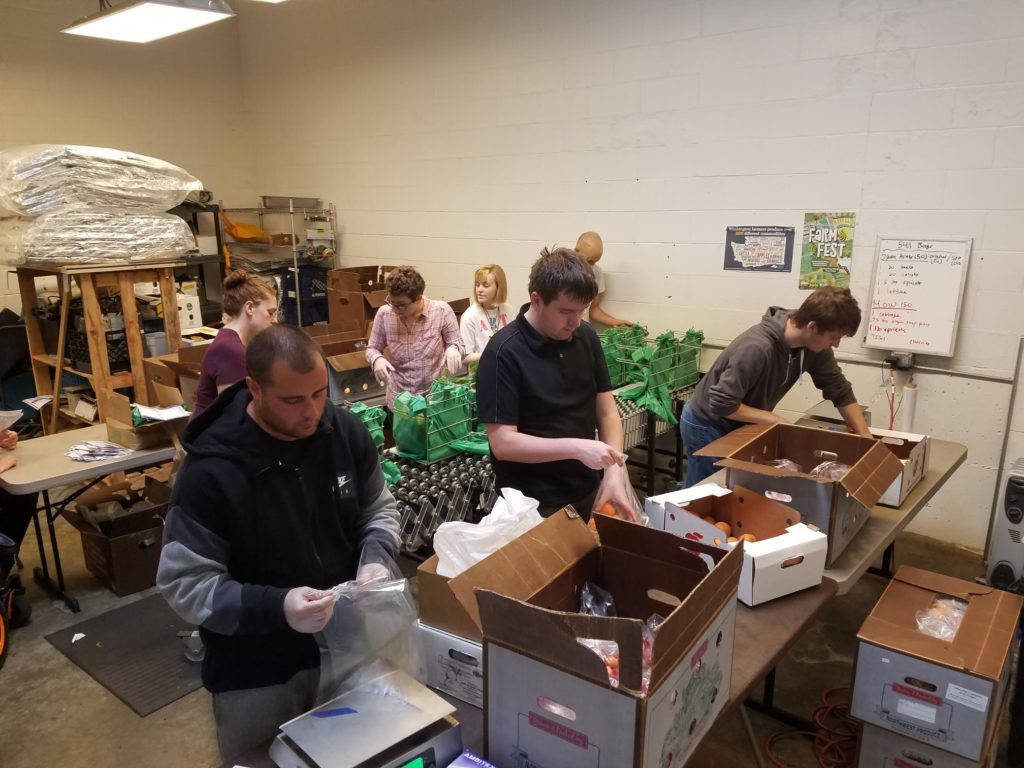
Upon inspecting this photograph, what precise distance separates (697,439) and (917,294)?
1.68 meters

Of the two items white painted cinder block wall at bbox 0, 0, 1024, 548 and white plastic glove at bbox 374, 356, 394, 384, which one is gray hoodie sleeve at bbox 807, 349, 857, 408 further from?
white plastic glove at bbox 374, 356, 394, 384

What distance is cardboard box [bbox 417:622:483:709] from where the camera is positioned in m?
1.51

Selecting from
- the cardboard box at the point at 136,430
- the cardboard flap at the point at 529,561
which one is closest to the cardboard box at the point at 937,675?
the cardboard flap at the point at 529,561

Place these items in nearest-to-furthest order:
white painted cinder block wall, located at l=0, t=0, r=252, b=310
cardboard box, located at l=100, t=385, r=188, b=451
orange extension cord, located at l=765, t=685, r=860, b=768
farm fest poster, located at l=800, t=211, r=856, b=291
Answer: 1. orange extension cord, located at l=765, t=685, r=860, b=768
2. cardboard box, located at l=100, t=385, r=188, b=451
3. farm fest poster, located at l=800, t=211, r=856, b=291
4. white painted cinder block wall, located at l=0, t=0, r=252, b=310

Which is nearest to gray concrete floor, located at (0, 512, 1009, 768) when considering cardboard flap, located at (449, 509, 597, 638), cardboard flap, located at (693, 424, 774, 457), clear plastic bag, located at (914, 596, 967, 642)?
clear plastic bag, located at (914, 596, 967, 642)

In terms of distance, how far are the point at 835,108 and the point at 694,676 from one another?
3.67 m

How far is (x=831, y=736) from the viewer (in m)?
2.61

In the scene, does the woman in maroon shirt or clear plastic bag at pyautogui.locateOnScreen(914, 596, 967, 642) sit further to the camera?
the woman in maroon shirt

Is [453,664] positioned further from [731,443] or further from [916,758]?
[916,758]

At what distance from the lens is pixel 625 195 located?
15.7 feet

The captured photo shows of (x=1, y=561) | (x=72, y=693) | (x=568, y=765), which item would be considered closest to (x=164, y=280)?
(x=1, y=561)

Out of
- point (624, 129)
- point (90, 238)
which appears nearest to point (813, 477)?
point (624, 129)

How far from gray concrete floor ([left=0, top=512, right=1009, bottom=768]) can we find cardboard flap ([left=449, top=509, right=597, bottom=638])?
3.50 feet

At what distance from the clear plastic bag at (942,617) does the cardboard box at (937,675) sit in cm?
2
